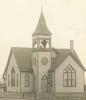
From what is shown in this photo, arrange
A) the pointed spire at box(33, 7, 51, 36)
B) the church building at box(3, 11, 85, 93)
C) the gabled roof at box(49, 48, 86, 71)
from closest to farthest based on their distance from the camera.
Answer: the church building at box(3, 11, 85, 93) < the gabled roof at box(49, 48, 86, 71) < the pointed spire at box(33, 7, 51, 36)

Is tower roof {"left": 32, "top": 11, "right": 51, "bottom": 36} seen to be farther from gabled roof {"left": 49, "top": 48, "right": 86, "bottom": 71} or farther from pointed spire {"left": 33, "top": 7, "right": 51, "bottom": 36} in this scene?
gabled roof {"left": 49, "top": 48, "right": 86, "bottom": 71}

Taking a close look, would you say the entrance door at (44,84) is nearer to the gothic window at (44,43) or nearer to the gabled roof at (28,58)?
the gabled roof at (28,58)

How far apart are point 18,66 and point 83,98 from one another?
1139cm

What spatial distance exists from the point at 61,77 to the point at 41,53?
4.80m

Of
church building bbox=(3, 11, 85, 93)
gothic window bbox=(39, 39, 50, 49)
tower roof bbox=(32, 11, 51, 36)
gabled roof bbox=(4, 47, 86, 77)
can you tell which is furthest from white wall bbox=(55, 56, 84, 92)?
tower roof bbox=(32, 11, 51, 36)

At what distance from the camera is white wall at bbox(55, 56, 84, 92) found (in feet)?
166

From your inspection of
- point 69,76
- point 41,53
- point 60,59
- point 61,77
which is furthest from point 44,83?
point 41,53

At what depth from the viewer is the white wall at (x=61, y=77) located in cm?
5062

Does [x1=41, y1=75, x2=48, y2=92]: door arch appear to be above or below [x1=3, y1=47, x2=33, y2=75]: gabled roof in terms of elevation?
below

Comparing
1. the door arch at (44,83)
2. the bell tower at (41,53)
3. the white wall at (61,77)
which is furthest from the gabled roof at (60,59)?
the door arch at (44,83)

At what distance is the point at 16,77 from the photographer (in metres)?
55.3

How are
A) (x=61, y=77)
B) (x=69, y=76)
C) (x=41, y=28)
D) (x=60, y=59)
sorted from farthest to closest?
1. (x=41, y=28)
2. (x=60, y=59)
3. (x=69, y=76)
4. (x=61, y=77)

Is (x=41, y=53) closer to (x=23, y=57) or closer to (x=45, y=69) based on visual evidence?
(x=45, y=69)

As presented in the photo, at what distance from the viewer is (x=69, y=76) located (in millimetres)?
51312
